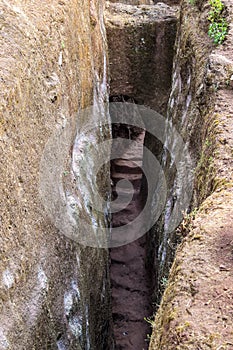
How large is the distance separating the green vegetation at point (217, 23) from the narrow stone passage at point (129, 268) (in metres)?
5.27

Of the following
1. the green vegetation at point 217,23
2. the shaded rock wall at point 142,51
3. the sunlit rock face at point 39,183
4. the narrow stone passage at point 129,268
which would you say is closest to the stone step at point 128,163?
the narrow stone passage at point 129,268

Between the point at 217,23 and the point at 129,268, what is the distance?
555 cm

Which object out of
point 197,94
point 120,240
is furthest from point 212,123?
point 120,240

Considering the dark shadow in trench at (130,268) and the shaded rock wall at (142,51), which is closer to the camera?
the dark shadow in trench at (130,268)

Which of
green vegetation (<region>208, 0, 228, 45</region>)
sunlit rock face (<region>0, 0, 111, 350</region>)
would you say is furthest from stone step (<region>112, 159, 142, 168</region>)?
green vegetation (<region>208, 0, 228, 45</region>)

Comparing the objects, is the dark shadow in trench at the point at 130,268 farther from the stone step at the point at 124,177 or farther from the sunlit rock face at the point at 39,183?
the sunlit rock face at the point at 39,183

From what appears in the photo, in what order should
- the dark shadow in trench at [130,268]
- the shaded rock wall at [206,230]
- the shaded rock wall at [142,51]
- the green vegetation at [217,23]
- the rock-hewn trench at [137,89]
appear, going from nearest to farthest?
the shaded rock wall at [206,230] → the green vegetation at [217,23] → the dark shadow in trench at [130,268] → the rock-hewn trench at [137,89] → the shaded rock wall at [142,51]

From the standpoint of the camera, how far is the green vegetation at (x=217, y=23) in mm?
5441

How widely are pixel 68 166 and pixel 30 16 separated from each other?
→ 180 cm

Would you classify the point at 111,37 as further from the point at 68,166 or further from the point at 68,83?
the point at 68,166

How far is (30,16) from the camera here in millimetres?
4523

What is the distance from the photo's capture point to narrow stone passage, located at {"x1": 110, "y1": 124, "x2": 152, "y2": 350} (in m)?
7.98

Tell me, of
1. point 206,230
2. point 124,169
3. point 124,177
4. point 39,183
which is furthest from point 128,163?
point 206,230

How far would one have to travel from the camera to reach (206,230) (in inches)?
114
